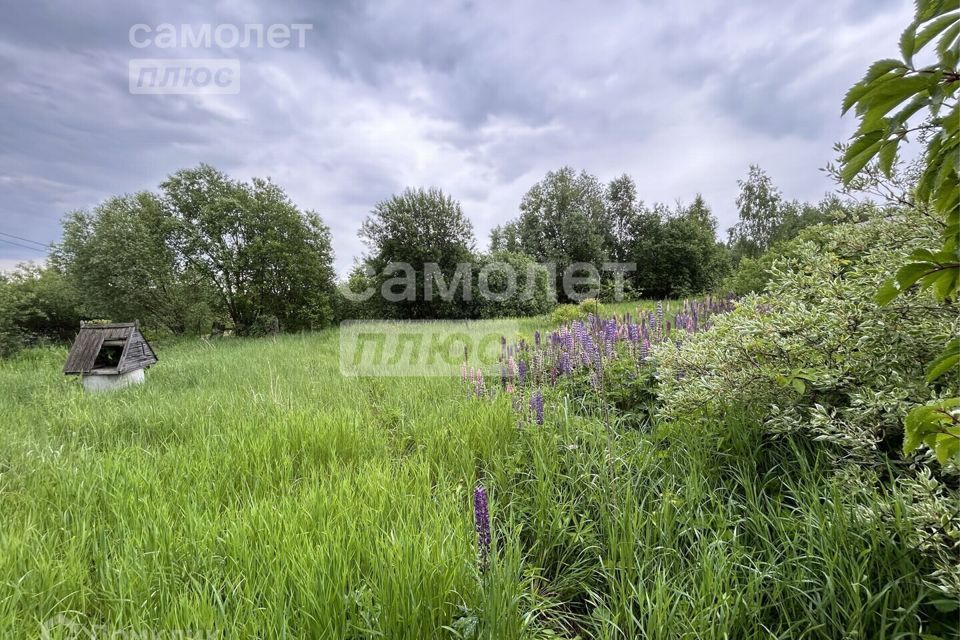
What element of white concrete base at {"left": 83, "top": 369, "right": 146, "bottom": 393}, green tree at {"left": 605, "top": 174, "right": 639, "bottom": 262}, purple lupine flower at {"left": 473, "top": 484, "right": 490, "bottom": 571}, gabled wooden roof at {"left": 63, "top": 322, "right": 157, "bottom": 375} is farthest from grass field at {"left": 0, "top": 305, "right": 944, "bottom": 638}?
green tree at {"left": 605, "top": 174, "right": 639, "bottom": 262}

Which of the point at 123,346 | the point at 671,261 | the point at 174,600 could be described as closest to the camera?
the point at 174,600

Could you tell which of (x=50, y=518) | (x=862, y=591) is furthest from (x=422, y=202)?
(x=862, y=591)

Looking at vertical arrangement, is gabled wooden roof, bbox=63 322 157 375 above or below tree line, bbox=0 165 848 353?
below

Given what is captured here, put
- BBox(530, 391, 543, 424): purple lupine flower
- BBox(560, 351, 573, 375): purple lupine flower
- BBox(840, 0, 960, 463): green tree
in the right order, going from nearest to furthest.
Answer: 1. BBox(840, 0, 960, 463): green tree
2. BBox(530, 391, 543, 424): purple lupine flower
3. BBox(560, 351, 573, 375): purple lupine flower

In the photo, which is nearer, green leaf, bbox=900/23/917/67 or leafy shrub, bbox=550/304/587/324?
green leaf, bbox=900/23/917/67

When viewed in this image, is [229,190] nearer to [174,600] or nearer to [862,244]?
[174,600]

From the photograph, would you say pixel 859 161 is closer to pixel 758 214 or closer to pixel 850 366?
pixel 850 366

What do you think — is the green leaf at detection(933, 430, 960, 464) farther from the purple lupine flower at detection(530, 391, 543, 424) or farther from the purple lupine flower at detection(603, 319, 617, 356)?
the purple lupine flower at detection(603, 319, 617, 356)

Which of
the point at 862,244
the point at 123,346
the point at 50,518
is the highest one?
the point at 862,244

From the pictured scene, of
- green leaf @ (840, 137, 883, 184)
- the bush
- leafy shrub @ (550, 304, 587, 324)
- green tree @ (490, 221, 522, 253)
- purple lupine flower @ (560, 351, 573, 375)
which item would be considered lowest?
purple lupine flower @ (560, 351, 573, 375)

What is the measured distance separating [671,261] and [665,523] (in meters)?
27.9

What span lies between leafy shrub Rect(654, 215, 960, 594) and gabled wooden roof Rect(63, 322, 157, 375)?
24.4ft

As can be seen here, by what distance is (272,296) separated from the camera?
1502 cm

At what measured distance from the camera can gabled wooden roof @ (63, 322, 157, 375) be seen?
5223 millimetres
